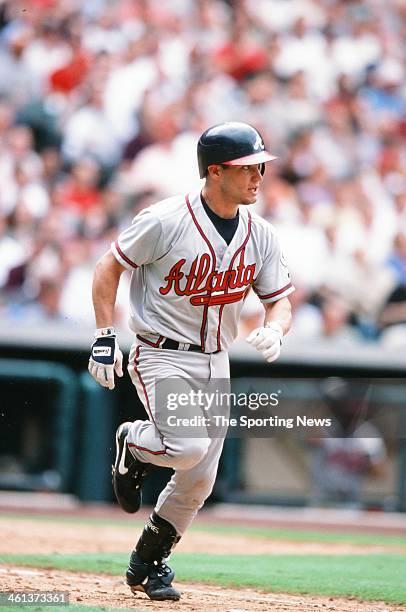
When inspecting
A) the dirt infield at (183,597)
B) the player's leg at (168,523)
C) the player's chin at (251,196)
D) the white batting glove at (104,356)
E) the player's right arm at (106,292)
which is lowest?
the dirt infield at (183,597)

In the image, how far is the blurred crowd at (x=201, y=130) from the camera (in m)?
8.83

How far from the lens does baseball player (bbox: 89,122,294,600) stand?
13.7ft

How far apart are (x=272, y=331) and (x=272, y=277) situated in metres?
0.35

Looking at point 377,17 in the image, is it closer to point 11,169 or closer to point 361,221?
point 361,221

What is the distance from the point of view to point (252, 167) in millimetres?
4230

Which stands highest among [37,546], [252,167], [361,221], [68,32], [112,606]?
[68,32]

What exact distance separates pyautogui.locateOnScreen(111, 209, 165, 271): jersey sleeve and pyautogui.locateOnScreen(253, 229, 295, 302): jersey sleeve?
17.8 inches

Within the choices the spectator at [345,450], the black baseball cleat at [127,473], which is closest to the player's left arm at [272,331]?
the black baseball cleat at [127,473]

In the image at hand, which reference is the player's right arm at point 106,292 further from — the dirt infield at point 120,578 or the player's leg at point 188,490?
the dirt infield at point 120,578

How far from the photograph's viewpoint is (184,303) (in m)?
4.29

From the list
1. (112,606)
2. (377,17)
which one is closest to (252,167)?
(112,606)

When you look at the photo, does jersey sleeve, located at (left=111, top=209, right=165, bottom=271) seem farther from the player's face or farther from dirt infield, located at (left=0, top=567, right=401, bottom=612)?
dirt infield, located at (left=0, top=567, right=401, bottom=612)

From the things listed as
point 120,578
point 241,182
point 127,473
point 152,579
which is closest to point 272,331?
point 241,182

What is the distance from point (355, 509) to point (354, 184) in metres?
3.07
